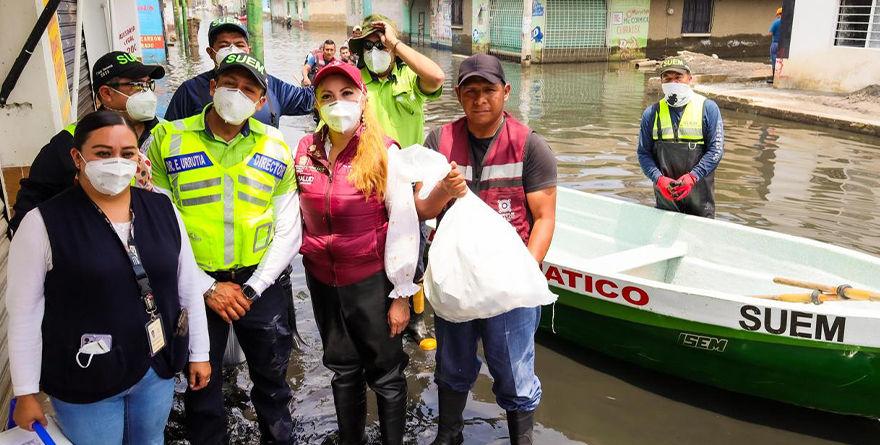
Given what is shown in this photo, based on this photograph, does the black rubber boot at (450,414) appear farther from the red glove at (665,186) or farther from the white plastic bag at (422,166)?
the red glove at (665,186)

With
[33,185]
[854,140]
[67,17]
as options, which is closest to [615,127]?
[854,140]

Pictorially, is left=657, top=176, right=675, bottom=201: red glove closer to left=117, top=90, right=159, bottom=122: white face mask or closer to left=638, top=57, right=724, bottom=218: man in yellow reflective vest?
left=638, top=57, right=724, bottom=218: man in yellow reflective vest

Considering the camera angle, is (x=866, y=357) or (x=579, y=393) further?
(x=579, y=393)

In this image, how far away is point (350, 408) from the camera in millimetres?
3635

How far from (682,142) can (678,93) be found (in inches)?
16.8

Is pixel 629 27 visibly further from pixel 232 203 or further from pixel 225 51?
pixel 232 203

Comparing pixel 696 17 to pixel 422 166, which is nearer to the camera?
pixel 422 166

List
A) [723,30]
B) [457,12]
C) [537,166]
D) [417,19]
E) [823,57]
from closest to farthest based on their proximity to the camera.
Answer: [537,166] → [823,57] → [723,30] → [457,12] → [417,19]

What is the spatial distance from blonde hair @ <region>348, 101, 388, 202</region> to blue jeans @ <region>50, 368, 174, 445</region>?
1210mm

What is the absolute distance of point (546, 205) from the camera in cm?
341

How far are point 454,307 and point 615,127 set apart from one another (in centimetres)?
1317

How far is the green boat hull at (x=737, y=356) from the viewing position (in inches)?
164

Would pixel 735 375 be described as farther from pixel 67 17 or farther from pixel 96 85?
pixel 67 17

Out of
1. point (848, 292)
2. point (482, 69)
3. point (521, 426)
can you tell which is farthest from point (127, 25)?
point (848, 292)
